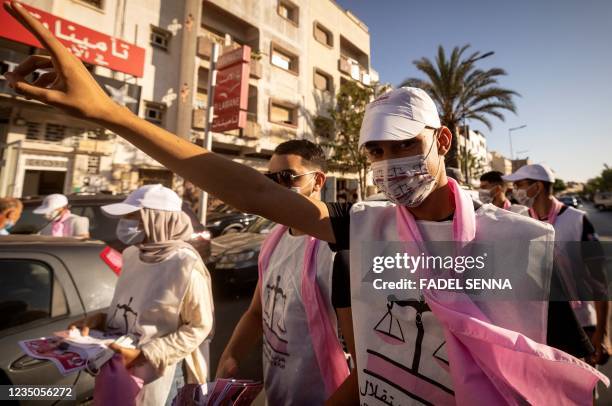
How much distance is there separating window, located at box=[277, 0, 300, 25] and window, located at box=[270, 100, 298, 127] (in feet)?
19.3

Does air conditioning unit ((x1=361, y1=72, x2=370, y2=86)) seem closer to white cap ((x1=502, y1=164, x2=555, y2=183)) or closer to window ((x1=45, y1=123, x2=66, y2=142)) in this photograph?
window ((x1=45, y1=123, x2=66, y2=142))

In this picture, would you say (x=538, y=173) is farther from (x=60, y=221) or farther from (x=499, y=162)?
(x=499, y=162)

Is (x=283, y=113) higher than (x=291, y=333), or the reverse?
(x=283, y=113)

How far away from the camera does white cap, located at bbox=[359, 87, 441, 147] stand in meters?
1.11

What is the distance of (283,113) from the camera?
770 inches

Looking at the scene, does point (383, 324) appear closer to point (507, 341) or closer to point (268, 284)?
point (507, 341)

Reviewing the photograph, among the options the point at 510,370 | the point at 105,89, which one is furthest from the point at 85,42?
the point at 510,370

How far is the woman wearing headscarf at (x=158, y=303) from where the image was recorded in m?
1.88

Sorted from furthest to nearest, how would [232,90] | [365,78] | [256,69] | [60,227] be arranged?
[365,78]
[256,69]
[232,90]
[60,227]

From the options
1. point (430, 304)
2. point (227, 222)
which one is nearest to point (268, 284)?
point (430, 304)

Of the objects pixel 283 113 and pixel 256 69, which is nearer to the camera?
pixel 256 69

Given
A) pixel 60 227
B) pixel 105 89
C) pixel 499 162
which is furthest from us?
pixel 499 162

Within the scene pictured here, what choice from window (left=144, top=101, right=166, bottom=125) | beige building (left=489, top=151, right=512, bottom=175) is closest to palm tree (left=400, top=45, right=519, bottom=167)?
window (left=144, top=101, right=166, bottom=125)

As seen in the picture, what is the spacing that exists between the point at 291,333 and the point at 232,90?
12683 millimetres
